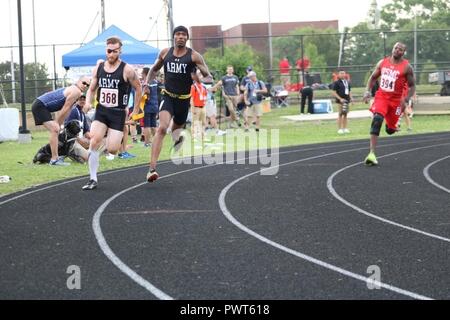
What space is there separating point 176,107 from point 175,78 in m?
0.45

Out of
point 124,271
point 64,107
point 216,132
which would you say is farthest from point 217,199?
point 216,132

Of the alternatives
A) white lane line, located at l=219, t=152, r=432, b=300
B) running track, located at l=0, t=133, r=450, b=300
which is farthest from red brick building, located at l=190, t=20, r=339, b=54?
white lane line, located at l=219, t=152, r=432, b=300

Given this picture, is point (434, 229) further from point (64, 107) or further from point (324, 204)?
point (64, 107)

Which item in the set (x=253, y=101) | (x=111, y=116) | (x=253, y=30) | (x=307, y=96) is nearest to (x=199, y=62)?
(x=111, y=116)

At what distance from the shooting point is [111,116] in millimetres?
11594

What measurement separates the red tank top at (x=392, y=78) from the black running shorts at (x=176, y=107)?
4.01m

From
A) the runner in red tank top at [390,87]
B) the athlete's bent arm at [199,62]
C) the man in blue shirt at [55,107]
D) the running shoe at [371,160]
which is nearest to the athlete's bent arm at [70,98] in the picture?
the man in blue shirt at [55,107]

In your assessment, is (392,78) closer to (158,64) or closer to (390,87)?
(390,87)

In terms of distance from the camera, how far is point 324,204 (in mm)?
9656

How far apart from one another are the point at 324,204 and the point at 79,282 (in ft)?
14.4

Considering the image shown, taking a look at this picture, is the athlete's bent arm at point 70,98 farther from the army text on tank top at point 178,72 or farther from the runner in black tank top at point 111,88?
the runner in black tank top at point 111,88

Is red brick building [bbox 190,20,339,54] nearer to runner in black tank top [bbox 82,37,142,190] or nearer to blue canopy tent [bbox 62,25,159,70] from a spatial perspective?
blue canopy tent [bbox 62,25,159,70]

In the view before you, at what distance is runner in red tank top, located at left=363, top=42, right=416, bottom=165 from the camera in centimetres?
1431

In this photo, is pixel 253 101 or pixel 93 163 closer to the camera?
pixel 93 163
